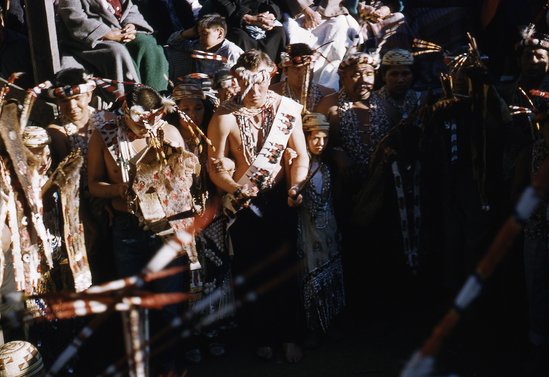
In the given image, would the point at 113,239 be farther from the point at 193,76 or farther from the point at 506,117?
the point at 506,117

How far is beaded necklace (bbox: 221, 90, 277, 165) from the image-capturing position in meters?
3.37

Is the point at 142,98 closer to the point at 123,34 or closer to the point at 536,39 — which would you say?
the point at 123,34

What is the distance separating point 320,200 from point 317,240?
0.95 feet

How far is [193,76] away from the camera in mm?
3795

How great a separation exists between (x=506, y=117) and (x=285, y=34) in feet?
8.14

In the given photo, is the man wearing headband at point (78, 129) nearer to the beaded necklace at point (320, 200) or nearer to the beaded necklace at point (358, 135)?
the beaded necklace at point (320, 200)

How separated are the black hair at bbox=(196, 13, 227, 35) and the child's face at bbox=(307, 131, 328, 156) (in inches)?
66.6

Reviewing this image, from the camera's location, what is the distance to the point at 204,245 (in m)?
3.49

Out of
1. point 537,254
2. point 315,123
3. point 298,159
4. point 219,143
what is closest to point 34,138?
point 219,143

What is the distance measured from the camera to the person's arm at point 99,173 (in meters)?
3.01

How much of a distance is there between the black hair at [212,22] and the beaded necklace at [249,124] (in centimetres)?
149

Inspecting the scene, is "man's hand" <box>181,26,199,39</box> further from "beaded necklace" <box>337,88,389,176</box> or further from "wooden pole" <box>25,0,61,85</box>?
"beaded necklace" <box>337,88,389,176</box>

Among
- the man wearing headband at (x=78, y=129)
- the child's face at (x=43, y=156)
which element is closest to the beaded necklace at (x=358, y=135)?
the man wearing headband at (x=78, y=129)

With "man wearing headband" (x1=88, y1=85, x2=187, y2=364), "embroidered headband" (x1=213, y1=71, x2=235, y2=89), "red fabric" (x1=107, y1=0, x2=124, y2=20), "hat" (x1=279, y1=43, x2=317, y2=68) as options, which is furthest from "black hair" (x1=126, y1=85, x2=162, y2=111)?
"red fabric" (x1=107, y1=0, x2=124, y2=20)
